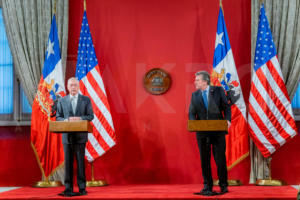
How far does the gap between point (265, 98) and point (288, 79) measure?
1.90 feet

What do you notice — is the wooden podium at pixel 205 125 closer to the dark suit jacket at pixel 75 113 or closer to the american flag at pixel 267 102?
the dark suit jacket at pixel 75 113

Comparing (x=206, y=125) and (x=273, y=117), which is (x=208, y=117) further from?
(x=273, y=117)

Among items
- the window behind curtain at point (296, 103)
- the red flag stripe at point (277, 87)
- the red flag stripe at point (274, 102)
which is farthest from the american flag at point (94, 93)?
the window behind curtain at point (296, 103)

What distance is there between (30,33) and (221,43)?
10.4ft

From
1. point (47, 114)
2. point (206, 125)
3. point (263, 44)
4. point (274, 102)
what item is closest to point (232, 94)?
point (274, 102)

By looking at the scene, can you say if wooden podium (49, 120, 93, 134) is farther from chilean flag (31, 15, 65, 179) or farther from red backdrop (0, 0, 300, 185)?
red backdrop (0, 0, 300, 185)

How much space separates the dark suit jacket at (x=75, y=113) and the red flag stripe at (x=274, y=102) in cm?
276

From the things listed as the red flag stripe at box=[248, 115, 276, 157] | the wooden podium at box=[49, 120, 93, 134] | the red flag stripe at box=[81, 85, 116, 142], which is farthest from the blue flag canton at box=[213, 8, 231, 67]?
the wooden podium at box=[49, 120, 93, 134]

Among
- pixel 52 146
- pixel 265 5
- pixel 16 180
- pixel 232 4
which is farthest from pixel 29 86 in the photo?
pixel 265 5

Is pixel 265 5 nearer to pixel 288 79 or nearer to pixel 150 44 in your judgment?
pixel 288 79

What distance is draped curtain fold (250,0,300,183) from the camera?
247 inches

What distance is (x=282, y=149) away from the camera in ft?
21.0

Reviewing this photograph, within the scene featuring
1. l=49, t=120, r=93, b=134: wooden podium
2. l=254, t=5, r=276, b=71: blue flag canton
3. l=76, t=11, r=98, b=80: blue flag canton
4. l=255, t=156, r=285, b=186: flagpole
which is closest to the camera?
l=49, t=120, r=93, b=134: wooden podium

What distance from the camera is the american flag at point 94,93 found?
621 centimetres
